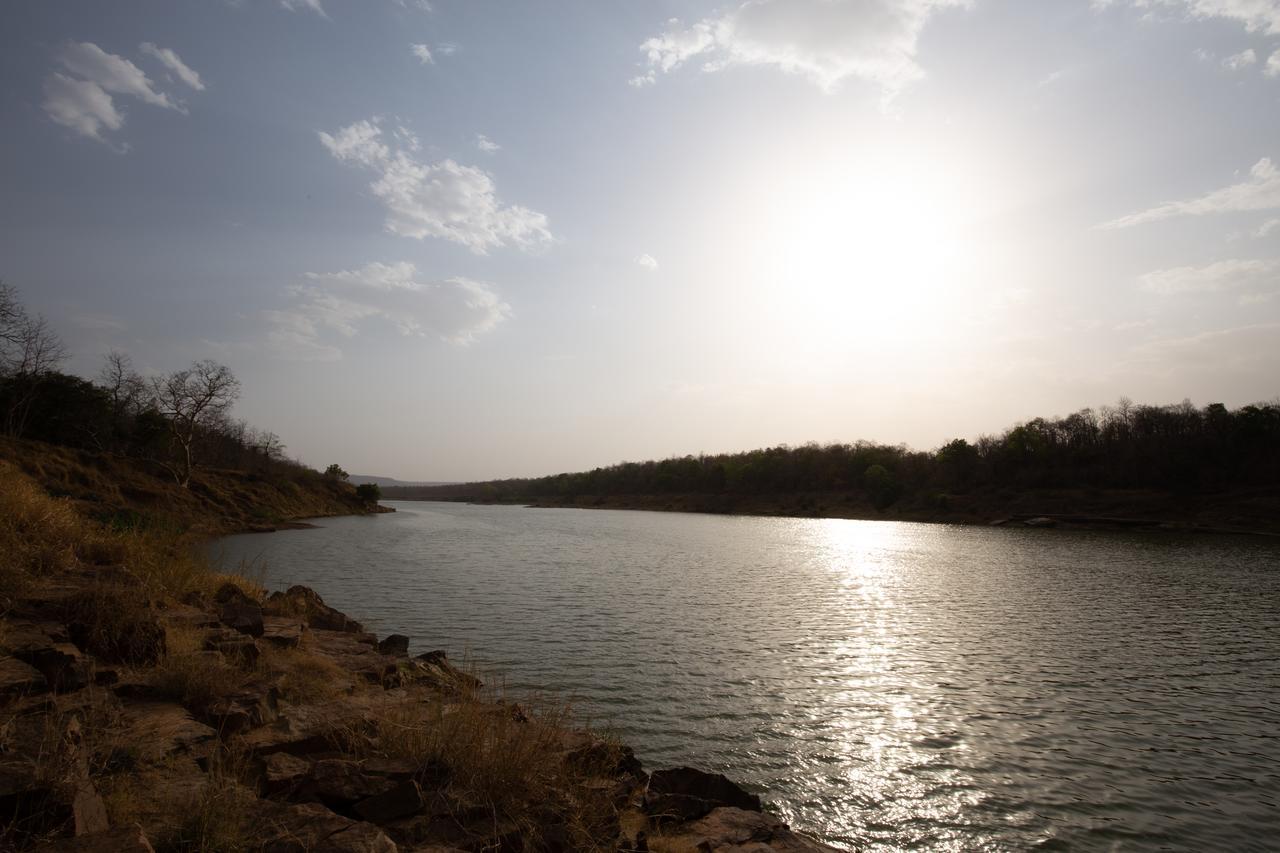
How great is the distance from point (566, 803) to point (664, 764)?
3518 millimetres

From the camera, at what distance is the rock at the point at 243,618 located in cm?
1164

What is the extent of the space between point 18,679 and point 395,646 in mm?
8129

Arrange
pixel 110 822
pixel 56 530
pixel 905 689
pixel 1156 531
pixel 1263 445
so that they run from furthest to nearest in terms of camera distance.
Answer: pixel 1263 445 → pixel 1156 531 → pixel 905 689 → pixel 56 530 → pixel 110 822

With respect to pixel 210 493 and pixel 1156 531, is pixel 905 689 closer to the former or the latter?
pixel 210 493

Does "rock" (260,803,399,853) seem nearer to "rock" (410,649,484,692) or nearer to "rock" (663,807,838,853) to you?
"rock" (663,807,838,853)

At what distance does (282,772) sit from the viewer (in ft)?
20.6

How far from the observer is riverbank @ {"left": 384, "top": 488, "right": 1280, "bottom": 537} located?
2448 inches

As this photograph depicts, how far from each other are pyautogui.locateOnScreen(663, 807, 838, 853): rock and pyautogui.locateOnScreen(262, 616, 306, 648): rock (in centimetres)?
840

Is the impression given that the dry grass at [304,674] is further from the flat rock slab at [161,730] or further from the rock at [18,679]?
the rock at [18,679]

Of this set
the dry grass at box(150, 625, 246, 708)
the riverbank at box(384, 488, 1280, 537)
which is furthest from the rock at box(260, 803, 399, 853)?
the riverbank at box(384, 488, 1280, 537)

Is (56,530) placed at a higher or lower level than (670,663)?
higher

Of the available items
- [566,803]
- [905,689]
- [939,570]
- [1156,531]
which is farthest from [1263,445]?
[566,803]

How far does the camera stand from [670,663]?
14977mm

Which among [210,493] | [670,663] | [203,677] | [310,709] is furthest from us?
[210,493]
